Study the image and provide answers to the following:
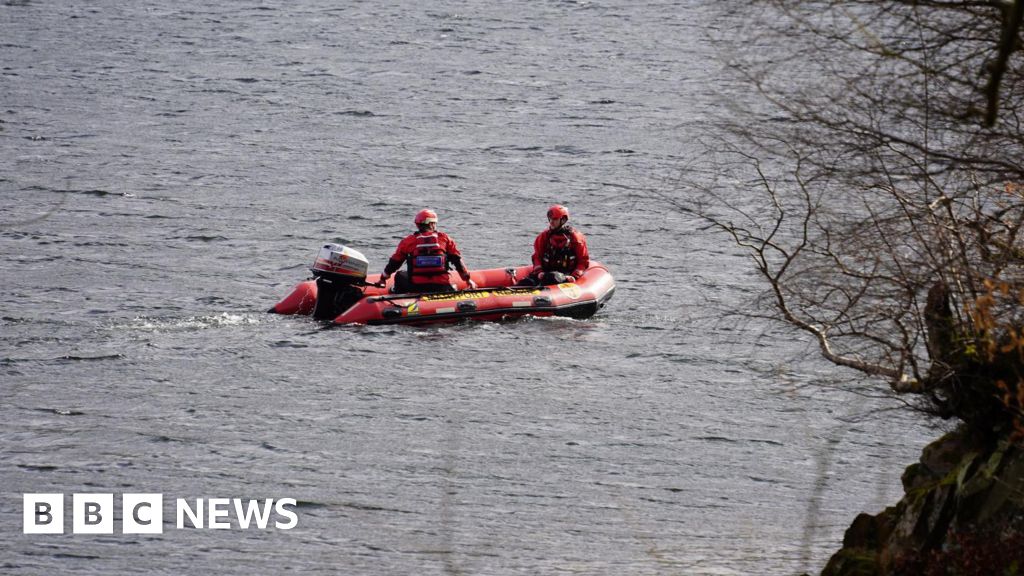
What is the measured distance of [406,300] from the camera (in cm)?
1716

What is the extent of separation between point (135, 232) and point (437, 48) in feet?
58.8

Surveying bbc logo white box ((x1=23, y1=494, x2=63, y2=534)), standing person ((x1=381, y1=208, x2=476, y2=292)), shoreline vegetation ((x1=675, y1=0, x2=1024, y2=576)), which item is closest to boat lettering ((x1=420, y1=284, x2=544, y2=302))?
standing person ((x1=381, y1=208, x2=476, y2=292))

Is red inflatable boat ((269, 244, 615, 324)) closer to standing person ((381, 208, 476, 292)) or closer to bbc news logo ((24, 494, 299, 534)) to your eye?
standing person ((381, 208, 476, 292))

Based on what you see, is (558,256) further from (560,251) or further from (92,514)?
(92,514)

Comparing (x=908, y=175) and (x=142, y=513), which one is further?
(x=142, y=513)

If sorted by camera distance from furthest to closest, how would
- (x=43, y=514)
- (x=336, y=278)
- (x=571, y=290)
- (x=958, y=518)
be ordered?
1. (x=571, y=290)
2. (x=336, y=278)
3. (x=43, y=514)
4. (x=958, y=518)

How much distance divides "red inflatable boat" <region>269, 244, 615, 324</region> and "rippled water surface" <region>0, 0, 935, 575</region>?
27 centimetres

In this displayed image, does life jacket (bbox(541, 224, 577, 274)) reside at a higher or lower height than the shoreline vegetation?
lower

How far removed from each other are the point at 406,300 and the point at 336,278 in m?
Answer: 0.91

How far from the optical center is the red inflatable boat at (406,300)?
55.5ft

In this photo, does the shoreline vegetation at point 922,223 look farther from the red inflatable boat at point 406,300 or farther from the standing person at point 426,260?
the red inflatable boat at point 406,300

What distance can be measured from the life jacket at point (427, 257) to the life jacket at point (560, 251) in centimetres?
160

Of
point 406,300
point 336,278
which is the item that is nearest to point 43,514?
point 336,278

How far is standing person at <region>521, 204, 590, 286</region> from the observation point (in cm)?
1805
